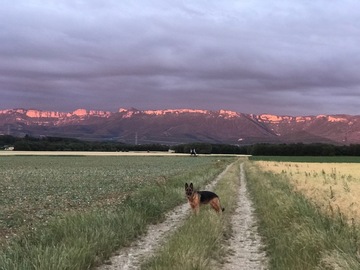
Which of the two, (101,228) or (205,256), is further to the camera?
(101,228)

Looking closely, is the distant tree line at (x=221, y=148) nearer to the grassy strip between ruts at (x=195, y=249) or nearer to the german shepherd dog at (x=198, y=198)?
the german shepherd dog at (x=198, y=198)

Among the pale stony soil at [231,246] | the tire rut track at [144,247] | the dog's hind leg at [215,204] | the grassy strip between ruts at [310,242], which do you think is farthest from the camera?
the dog's hind leg at [215,204]

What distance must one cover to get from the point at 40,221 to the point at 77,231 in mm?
3563

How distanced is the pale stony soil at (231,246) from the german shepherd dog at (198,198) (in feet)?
2.42

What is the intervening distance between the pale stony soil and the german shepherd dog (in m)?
0.74

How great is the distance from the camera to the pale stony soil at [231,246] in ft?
Answer: 30.3

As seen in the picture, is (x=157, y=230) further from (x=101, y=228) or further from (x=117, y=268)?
(x=117, y=268)

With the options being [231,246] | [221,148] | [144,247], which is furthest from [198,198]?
[221,148]

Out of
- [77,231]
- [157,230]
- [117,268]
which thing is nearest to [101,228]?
[77,231]

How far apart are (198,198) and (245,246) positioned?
3.94 metres

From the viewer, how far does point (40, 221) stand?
13234mm

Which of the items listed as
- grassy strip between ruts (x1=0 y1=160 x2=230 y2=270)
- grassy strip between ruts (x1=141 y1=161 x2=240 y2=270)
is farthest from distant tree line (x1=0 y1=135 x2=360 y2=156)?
grassy strip between ruts (x1=141 y1=161 x2=240 y2=270)

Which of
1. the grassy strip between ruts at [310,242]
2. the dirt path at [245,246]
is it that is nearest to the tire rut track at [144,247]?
the dirt path at [245,246]

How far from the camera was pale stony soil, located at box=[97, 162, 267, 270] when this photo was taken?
363 inches
